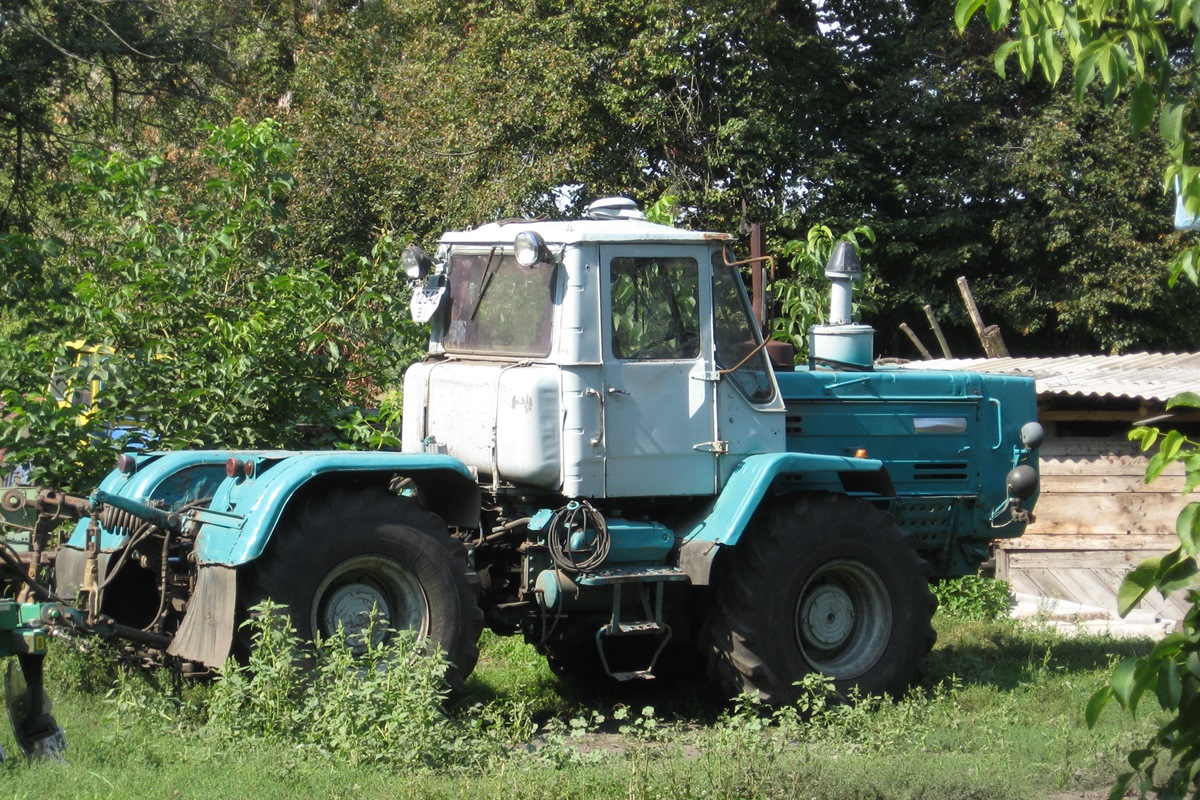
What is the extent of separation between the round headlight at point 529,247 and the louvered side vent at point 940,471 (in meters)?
2.89

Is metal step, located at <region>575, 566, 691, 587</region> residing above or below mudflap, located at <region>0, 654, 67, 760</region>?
above

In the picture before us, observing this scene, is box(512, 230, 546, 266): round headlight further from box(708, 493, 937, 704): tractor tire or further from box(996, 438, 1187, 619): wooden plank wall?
box(996, 438, 1187, 619): wooden plank wall

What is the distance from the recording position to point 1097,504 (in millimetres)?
12055

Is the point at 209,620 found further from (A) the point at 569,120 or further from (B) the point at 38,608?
(A) the point at 569,120

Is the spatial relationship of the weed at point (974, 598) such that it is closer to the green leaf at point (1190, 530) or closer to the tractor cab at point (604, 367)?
the tractor cab at point (604, 367)

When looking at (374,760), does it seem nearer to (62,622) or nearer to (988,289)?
(62,622)

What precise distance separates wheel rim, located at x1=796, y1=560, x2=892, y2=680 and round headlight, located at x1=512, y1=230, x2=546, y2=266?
2363mm

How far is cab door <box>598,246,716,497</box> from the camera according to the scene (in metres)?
7.10

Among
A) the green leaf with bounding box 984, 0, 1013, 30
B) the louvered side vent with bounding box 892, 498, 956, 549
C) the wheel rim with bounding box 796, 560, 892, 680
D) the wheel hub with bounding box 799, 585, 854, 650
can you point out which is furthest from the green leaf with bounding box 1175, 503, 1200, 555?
the louvered side vent with bounding box 892, 498, 956, 549

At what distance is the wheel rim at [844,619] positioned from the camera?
7605 mm

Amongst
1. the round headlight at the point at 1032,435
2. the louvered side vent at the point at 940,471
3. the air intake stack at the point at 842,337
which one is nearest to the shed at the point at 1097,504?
the round headlight at the point at 1032,435

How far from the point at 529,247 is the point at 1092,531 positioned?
7237mm

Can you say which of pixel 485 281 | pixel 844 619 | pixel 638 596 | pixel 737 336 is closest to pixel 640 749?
pixel 638 596

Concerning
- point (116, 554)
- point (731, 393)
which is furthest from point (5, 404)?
point (731, 393)
